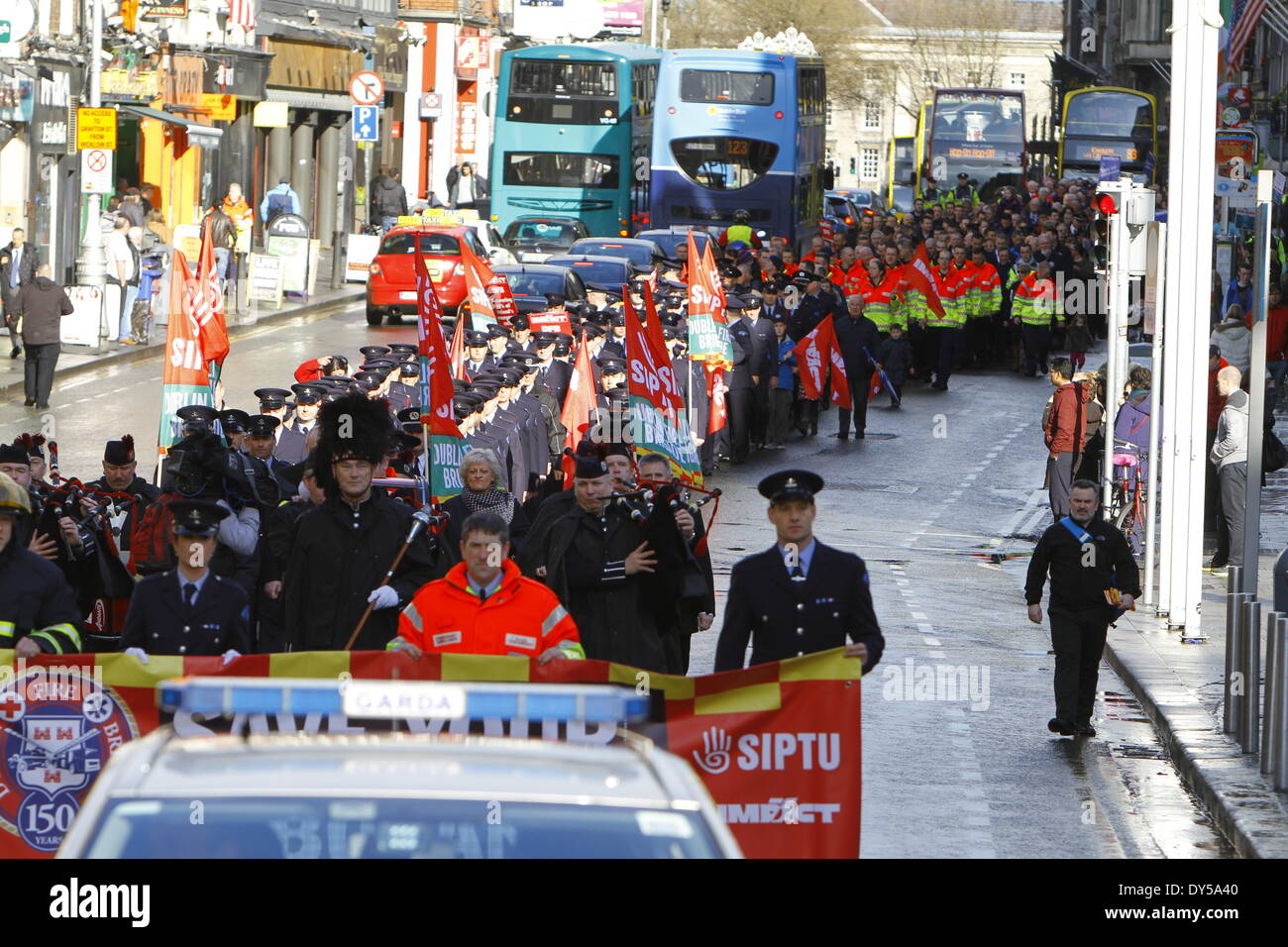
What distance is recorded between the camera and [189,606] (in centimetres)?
902

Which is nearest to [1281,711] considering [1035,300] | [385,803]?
[385,803]

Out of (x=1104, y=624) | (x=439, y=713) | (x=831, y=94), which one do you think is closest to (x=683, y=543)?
(x=1104, y=624)

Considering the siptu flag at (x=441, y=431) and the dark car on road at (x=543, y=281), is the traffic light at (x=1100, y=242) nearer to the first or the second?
the dark car on road at (x=543, y=281)

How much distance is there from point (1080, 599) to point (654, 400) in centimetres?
502

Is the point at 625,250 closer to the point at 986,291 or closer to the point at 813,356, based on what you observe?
the point at 986,291

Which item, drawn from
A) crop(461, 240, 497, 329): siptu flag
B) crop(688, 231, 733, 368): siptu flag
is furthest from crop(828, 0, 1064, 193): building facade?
crop(461, 240, 497, 329): siptu flag

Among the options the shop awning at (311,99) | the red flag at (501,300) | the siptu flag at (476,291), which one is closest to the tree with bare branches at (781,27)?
the shop awning at (311,99)

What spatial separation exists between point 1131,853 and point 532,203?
123ft

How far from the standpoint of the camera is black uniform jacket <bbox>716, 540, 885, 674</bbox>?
9500 mm

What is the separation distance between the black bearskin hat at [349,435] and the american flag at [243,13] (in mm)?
39395

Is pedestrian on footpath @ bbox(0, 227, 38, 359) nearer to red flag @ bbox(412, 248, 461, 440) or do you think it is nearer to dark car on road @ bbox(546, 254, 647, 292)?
dark car on road @ bbox(546, 254, 647, 292)

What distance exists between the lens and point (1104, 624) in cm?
1323

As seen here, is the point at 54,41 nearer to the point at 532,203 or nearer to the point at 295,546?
the point at 532,203

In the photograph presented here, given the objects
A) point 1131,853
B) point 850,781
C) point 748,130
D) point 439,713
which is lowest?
point 1131,853
